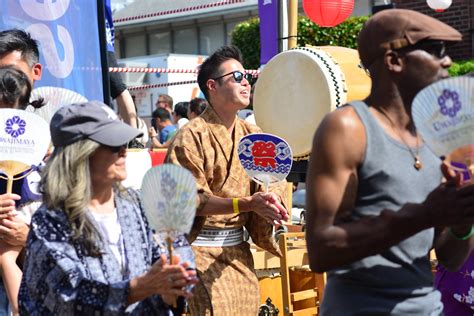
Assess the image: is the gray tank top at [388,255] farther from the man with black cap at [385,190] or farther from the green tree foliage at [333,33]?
the green tree foliage at [333,33]

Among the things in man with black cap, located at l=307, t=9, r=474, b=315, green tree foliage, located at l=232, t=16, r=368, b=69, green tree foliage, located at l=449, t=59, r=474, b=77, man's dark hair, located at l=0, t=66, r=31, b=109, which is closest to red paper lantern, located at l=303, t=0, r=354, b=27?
man's dark hair, located at l=0, t=66, r=31, b=109

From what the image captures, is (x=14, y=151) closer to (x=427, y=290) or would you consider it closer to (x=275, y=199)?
(x=275, y=199)

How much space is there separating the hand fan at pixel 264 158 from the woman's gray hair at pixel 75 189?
175 centimetres

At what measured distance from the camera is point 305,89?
552 cm

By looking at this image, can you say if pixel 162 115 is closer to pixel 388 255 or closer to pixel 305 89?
pixel 305 89

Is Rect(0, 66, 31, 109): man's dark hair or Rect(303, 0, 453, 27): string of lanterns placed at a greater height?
Rect(303, 0, 453, 27): string of lanterns

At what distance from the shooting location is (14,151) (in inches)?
144

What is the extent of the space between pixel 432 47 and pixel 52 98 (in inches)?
87.6

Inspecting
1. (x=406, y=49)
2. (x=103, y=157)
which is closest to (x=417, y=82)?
(x=406, y=49)

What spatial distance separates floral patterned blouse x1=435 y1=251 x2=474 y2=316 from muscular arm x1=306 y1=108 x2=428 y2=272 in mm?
1644

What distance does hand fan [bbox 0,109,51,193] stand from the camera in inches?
143

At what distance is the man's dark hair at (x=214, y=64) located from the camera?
475 cm

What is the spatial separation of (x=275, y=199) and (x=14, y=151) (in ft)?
4.07

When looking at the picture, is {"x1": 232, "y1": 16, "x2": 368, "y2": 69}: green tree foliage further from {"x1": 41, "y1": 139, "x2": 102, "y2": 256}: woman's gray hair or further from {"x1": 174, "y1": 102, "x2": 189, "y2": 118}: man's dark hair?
{"x1": 41, "y1": 139, "x2": 102, "y2": 256}: woman's gray hair
